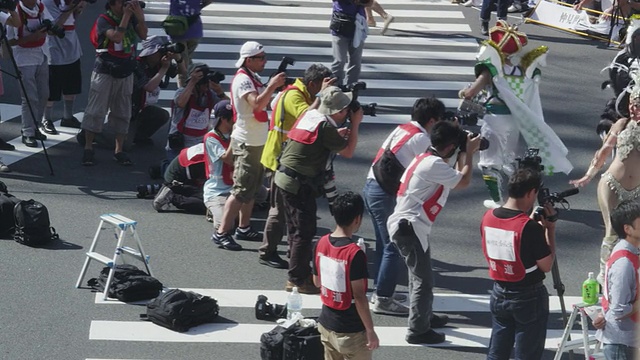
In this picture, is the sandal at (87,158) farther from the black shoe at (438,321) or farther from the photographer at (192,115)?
the black shoe at (438,321)

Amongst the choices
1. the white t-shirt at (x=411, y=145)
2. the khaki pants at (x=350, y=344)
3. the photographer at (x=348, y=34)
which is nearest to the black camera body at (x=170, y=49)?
the photographer at (x=348, y=34)

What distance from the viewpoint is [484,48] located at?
11.4 metres

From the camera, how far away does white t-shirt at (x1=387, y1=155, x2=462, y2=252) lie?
8414 millimetres

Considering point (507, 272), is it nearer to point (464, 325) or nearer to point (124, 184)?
point (464, 325)

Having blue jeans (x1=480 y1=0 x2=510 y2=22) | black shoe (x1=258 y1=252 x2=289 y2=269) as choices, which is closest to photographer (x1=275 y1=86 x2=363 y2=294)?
black shoe (x1=258 y1=252 x2=289 y2=269)

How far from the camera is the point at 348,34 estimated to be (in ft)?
48.4

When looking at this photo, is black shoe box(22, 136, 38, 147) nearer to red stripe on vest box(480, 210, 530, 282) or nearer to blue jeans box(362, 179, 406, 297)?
blue jeans box(362, 179, 406, 297)

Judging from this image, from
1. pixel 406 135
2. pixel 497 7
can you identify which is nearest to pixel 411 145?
pixel 406 135

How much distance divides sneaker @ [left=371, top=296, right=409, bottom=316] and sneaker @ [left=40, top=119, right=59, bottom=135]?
6.21 m

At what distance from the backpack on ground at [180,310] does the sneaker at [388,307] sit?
1417 millimetres

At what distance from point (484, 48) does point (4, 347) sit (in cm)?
581

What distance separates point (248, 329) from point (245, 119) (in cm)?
236

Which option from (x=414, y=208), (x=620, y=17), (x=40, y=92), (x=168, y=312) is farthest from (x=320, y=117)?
(x=620, y=17)

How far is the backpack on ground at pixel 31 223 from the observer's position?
10516 mm
